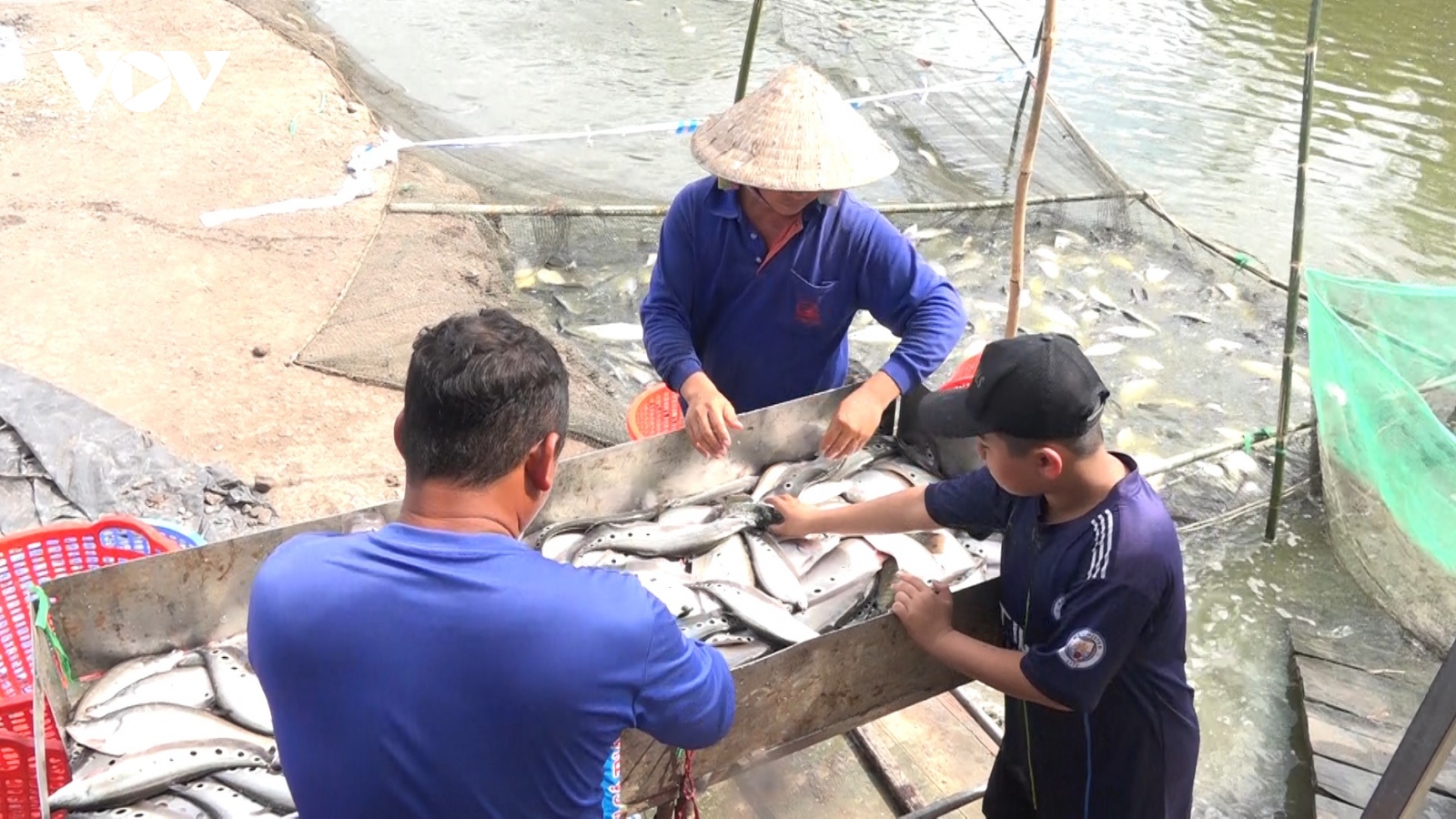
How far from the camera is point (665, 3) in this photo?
40.3 ft

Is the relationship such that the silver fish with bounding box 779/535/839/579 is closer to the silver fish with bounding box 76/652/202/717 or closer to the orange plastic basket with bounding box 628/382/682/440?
A: the orange plastic basket with bounding box 628/382/682/440

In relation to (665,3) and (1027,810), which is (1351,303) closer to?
(1027,810)

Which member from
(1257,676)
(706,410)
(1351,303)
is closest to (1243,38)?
(1351,303)

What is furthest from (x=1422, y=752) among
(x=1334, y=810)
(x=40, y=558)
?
(x=40, y=558)

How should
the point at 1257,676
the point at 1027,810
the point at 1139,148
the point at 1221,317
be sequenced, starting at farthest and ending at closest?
the point at 1139,148 < the point at 1221,317 < the point at 1257,676 < the point at 1027,810

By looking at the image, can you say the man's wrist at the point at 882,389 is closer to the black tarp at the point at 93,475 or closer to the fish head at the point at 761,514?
the fish head at the point at 761,514

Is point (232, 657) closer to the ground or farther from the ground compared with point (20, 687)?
farther from the ground

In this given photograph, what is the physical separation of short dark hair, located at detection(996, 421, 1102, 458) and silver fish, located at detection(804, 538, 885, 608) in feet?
2.90

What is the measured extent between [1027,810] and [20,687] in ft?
9.72

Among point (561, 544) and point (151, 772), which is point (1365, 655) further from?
point (151, 772)

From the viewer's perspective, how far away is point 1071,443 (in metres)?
2.04

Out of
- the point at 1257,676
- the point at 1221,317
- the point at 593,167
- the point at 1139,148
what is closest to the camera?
the point at 1257,676

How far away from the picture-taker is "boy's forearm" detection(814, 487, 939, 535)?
2.76 meters

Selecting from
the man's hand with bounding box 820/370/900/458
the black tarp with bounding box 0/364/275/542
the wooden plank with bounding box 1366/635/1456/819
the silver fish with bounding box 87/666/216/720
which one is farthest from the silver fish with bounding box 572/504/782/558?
the black tarp with bounding box 0/364/275/542
